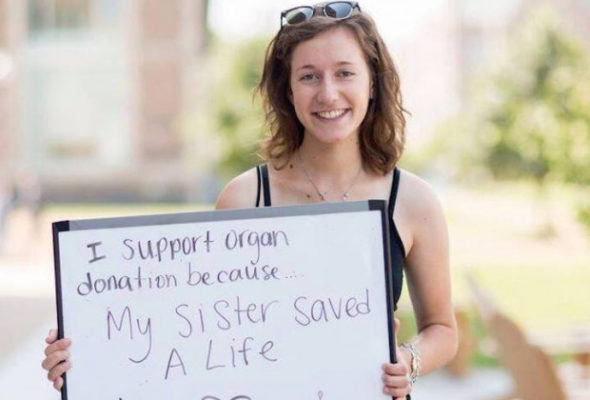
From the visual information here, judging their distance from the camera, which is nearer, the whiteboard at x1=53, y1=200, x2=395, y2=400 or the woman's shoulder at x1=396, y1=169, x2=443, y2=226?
the whiteboard at x1=53, y1=200, x2=395, y2=400

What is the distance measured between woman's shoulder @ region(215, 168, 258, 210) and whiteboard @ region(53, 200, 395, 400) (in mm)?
197

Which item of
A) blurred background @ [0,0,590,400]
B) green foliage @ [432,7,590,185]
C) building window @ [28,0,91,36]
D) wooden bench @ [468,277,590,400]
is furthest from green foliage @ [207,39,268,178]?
wooden bench @ [468,277,590,400]

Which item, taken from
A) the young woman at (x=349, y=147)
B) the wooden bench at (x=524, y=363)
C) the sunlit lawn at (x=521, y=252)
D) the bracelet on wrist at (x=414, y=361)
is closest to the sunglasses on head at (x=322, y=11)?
the young woman at (x=349, y=147)

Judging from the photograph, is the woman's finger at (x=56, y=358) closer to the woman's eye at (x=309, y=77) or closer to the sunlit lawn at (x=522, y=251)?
the woman's eye at (x=309, y=77)

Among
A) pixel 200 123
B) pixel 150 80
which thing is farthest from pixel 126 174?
pixel 200 123

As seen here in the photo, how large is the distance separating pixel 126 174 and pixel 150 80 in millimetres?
3547

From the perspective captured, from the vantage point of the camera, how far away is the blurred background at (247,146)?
9.38 meters

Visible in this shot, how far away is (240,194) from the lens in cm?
247

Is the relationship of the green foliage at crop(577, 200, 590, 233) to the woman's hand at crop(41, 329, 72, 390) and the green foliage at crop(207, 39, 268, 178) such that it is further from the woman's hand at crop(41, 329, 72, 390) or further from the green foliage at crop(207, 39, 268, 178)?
the green foliage at crop(207, 39, 268, 178)

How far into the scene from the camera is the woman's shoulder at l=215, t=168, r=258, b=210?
97.3 inches

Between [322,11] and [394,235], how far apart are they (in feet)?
1.79

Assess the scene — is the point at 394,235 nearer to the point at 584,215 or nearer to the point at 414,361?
the point at 414,361

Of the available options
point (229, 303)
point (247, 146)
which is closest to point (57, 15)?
point (247, 146)

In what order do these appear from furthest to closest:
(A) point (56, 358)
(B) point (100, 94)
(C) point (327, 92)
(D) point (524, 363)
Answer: (B) point (100, 94), (D) point (524, 363), (C) point (327, 92), (A) point (56, 358)
